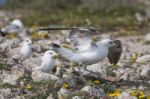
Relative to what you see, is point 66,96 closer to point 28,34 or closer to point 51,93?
point 51,93

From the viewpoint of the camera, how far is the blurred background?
25.4 m

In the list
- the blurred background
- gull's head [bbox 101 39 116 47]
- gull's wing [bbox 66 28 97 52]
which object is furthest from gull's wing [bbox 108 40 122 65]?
the blurred background

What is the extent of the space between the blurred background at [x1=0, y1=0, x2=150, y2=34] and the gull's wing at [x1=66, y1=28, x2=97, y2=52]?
11639 mm

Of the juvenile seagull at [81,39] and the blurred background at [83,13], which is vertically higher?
the blurred background at [83,13]

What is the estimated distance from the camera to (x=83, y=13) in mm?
29844

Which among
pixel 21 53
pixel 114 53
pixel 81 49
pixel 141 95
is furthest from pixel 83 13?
pixel 141 95

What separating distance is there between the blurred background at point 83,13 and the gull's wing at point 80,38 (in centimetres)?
1164

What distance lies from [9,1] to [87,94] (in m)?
28.2

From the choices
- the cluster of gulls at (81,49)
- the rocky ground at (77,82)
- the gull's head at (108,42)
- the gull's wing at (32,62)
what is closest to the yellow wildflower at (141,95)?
the rocky ground at (77,82)

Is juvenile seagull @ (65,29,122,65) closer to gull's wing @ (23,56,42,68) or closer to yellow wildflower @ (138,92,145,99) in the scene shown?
gull's wing @ (23,56,42,68)

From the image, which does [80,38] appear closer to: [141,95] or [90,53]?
[90,53]

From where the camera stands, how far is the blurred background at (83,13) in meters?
25.4

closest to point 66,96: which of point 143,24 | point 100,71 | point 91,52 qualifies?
point 91,52

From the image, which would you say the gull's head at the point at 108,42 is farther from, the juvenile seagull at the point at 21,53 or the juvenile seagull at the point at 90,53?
the juvenile seagull at the point at 21,53
